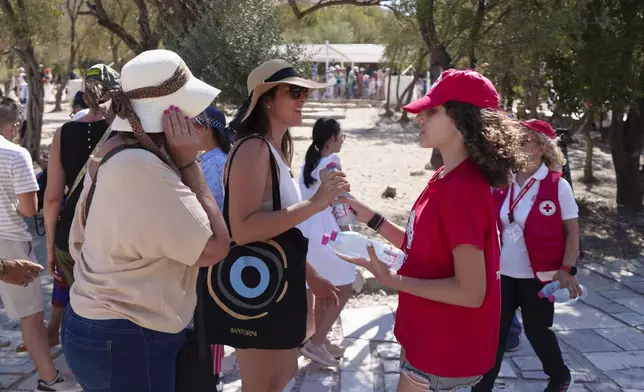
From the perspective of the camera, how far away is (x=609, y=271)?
6.91 meters

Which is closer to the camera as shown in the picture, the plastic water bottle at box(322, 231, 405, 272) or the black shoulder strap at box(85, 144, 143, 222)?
the black shoulder strap at box(85, 144, 143, 222)

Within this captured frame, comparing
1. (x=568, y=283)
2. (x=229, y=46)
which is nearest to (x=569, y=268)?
(x=568, y=283)

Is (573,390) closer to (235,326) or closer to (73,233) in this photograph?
(235,326)

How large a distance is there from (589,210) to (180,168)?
874 cm

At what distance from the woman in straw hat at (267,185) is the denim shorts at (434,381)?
64cm

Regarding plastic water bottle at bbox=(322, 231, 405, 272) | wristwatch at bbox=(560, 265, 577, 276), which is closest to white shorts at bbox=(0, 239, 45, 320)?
plastic water bottle at bbox=(322, 231, 405, 272)

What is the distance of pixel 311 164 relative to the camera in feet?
15.3

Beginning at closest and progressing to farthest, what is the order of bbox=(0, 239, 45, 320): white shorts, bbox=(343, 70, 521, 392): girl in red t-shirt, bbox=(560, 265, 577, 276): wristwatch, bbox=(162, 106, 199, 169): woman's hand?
bbox=(162, 106, 199, 169): woman's hand
bbox=(343, 70, 521, 392): girl in red t-shirt
bbox=(560, 265, 577, 276): wristwatch
bbox=(0, 239, 45, 320): white shorts

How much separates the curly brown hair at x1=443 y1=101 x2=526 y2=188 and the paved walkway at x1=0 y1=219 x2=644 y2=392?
231 centimetres

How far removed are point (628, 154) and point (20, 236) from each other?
8.34 meters

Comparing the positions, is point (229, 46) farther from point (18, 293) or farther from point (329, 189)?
point (329, 189)

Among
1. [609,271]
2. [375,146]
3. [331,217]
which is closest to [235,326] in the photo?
[331,217]

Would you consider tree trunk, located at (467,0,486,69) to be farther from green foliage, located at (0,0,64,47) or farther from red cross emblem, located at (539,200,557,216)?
green foliage, located at (0,0,64,47)

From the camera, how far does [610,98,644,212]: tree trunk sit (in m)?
9.23
